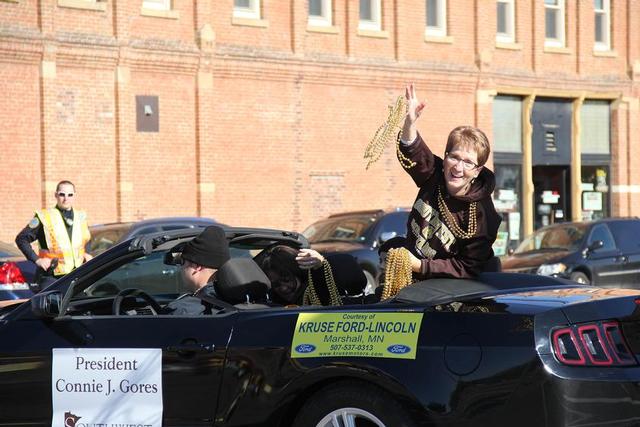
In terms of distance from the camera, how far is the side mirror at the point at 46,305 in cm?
589

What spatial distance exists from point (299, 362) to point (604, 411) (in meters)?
1.36

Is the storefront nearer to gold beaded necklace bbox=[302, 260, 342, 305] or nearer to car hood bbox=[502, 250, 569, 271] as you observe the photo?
car hood bbox=[502, 250, 569, 271]

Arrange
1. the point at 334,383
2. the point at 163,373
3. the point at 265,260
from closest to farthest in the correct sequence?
the point at 334,383, the point at 163,373, the point at 265,260

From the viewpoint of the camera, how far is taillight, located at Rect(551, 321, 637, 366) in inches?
184

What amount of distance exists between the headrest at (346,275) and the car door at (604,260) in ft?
40.1

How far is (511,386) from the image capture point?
15.2ft

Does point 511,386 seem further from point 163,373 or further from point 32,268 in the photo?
point 32,268

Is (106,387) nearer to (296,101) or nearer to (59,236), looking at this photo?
(59,236)

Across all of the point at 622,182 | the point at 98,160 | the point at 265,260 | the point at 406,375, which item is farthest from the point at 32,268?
the point at 622,182

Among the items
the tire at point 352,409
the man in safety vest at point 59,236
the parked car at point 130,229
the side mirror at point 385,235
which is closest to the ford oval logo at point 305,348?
the tire at point 352,409

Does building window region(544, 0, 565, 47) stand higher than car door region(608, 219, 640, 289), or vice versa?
building window region(544, 0, 565, 47)

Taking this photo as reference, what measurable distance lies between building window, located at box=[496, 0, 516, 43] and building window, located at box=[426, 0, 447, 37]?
2.13 meters

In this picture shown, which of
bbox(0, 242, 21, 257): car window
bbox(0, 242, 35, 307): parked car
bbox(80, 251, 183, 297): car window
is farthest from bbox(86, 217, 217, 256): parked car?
bbox(80, 251, 183, 297): car window

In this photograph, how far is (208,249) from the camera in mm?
6352
